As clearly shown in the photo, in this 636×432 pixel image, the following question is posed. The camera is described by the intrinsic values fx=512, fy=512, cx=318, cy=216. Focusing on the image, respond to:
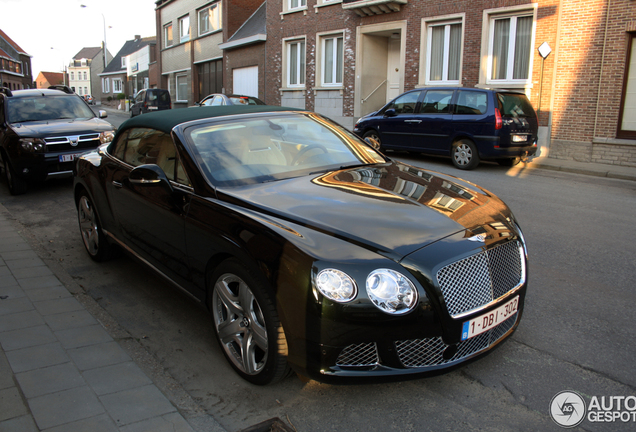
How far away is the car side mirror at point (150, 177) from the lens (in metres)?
3.62

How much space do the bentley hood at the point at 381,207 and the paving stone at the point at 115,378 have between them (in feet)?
3.94

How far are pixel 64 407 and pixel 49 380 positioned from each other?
353 millimetres

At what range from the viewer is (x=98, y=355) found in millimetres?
3309

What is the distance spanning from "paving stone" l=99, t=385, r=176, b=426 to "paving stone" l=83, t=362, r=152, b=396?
0.19 ft

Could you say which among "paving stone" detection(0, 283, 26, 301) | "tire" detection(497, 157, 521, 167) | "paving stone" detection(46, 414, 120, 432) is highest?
"tire" detection(497, 157, 521, 167)

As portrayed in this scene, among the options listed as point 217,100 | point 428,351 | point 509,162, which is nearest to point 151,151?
point 428,351

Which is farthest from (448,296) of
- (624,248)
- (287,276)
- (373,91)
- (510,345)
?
(373,91)

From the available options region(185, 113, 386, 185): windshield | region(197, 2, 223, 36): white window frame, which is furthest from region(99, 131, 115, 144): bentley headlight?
region(197, 2, 223, 36): white window frame

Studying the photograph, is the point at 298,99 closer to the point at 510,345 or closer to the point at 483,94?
the point at 483,94

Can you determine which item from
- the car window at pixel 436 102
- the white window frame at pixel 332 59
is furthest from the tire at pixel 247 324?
the white window frame at pixel 332 59

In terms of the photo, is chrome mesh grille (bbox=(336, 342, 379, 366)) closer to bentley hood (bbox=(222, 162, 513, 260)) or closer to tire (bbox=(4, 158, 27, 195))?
bentley hood (bbox=(222, 162, 513, 260))

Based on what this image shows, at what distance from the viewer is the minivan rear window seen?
11250 mm

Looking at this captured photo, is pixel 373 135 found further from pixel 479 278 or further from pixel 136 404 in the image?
pixel 136 404

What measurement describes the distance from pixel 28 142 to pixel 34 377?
664 cm
